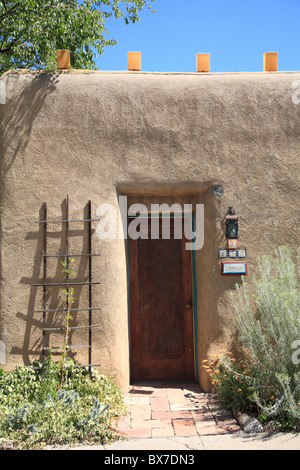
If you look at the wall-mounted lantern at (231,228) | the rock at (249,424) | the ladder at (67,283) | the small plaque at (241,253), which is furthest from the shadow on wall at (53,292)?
the rock at (249,424)

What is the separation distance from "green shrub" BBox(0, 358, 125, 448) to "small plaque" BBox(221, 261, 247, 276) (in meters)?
1.83

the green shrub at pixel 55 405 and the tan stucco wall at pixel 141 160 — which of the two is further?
the tan stucco wall at pixel 141 160

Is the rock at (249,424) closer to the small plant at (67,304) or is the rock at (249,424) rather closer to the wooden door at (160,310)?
the wooden door at (160,310)

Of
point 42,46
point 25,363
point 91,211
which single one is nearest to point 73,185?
point 91,211

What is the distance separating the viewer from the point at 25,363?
15.5 ft

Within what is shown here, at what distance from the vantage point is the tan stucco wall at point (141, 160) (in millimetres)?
4844

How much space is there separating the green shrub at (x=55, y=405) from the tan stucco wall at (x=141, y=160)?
49cm

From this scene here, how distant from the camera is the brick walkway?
3879 mm

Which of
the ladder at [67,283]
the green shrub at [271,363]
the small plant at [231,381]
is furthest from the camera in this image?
the ladder at [67,283]

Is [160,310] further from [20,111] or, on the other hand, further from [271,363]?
[20,111]

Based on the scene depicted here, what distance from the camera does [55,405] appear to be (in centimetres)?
395

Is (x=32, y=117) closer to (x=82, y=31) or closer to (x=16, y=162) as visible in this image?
(x=16, y=162)

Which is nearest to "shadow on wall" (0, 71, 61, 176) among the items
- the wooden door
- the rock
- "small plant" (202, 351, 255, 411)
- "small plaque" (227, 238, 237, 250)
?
the wooden door

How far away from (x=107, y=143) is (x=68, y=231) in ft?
3.79
